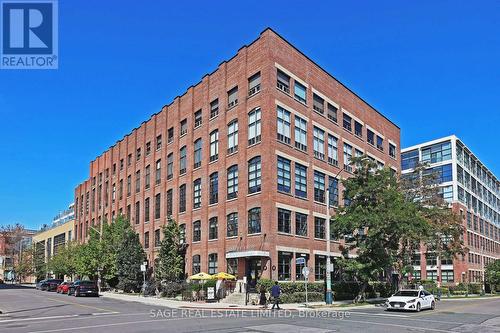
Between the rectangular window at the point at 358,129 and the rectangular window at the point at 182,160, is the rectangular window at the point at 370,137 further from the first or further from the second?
the rectangular window at the point at 182,160

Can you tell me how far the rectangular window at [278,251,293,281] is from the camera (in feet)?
134

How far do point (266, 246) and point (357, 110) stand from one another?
80.4ft

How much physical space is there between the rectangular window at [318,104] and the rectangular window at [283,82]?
5.02m

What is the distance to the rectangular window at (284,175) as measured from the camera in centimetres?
4256

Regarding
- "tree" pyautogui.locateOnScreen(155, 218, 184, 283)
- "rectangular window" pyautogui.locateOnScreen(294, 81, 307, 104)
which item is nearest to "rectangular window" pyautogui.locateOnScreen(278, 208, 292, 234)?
"rectangular window" pyautogui.locateOnScreen(294, 81, 307, 104)

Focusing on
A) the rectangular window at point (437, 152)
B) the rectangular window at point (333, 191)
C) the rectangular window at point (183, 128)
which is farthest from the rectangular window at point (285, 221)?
the rectangular window at point (437, 152)

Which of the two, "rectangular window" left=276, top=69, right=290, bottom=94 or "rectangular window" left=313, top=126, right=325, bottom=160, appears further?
"rectangular window" left=313, top=126, right=325, bottom=160

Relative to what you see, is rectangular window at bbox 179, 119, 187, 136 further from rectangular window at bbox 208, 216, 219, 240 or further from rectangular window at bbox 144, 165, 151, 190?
rectangular window at bbox 208, 216, 219, 240

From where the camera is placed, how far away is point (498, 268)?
89.0 m

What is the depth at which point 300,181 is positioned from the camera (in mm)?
45531

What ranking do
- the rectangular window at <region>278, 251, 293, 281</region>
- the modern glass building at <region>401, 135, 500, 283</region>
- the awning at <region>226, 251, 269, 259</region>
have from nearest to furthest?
the awning at <region>226, 251, 269, 259</region>, the rectangular window at <region>278, 251, 293, 281</region>, the modern glass building at <region>401, 135, 500, 283</region>

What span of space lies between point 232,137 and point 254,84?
5331 millimetres

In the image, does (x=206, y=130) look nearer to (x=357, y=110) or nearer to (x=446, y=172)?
(x=357, y=110)

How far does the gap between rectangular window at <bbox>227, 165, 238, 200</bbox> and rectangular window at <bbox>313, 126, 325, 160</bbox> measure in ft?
27.0
